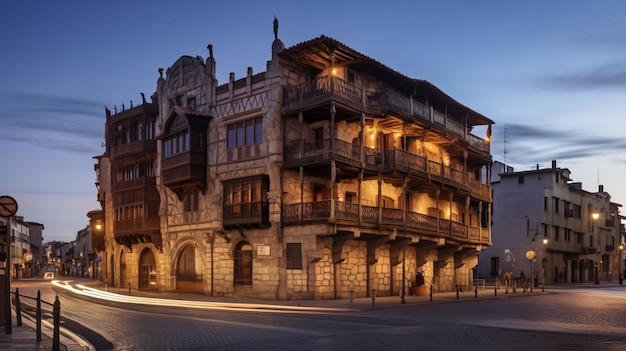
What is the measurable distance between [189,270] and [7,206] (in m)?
25.9

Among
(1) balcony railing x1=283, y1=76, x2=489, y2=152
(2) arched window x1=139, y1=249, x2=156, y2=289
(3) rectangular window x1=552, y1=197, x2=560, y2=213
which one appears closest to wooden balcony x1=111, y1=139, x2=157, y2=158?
(2) arched window x1=139, y1=249, x2=156, y2=289

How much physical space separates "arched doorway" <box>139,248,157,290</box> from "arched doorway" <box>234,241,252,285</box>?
11.1 metres

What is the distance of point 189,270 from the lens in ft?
133

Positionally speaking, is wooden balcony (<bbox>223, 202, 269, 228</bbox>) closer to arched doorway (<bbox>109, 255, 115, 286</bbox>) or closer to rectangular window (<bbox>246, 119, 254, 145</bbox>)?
rectangular window (<bbox>246, 119, 254, 145</bbox>)

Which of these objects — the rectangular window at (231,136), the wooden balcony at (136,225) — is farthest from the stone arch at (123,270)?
the rectangular window at (231,136)

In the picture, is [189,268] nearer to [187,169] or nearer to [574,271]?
[187,169]

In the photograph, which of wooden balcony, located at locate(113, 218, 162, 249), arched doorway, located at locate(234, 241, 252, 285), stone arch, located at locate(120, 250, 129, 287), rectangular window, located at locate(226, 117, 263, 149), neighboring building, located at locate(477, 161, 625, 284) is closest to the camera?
rectangular window, located at locate(226, 117, 263, 149)

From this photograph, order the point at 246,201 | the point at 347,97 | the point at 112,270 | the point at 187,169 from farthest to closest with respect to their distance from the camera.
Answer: the point at 112,270 → the point at 187,169 → the point at 246,201 → the point at 347,97

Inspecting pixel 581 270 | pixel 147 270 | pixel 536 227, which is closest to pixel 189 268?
pixel 147 270

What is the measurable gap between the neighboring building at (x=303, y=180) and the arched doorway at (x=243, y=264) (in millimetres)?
89

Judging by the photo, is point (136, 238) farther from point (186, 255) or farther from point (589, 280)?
point (589, 280)

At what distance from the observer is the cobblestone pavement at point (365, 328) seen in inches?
558

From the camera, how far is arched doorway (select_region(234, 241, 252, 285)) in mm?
35562

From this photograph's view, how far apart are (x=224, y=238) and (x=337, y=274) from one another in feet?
24.8
